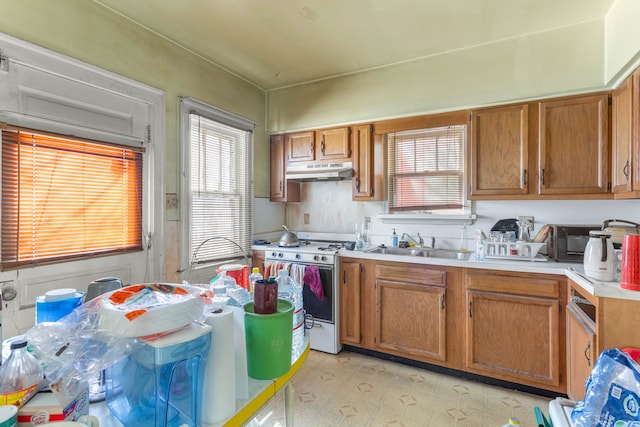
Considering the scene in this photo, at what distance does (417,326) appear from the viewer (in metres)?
2.71

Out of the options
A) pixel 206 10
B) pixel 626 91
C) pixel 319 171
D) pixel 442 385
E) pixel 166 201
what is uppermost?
pixel 206 10

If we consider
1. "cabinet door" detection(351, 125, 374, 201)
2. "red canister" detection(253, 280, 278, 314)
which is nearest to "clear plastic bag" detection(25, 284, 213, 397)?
"red canister" detection(253, 280, 278, 314)

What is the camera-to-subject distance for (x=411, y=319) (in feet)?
8.99

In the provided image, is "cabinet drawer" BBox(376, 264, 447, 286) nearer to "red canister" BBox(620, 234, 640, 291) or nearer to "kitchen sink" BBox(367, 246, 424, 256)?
"kitchen sink" BBox(367, 246, 424, 256)

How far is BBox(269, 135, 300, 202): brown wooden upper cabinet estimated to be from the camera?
372cm

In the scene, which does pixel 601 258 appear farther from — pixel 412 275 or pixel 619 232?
pixel 412 275

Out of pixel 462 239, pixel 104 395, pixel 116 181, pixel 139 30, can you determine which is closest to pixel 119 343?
pixel 104 395

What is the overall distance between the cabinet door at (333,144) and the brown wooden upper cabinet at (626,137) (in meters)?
2.09

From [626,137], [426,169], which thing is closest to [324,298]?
[426,169]

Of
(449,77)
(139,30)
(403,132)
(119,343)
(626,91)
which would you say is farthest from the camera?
(403,132)

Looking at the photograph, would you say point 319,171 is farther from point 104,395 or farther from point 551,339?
point 104,395

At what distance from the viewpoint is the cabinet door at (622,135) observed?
2047 mm

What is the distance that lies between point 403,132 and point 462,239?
4.03ft

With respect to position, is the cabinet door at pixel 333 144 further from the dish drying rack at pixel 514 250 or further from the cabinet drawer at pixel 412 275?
the dish drying rack at pixel 514 250
